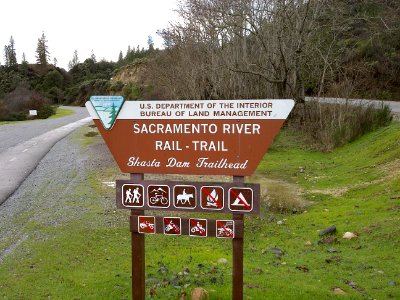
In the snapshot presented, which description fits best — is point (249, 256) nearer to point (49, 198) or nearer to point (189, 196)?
point (189, 196)

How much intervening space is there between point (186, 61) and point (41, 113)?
100 feet

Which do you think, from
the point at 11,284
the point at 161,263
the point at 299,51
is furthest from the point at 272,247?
the point at 299,51

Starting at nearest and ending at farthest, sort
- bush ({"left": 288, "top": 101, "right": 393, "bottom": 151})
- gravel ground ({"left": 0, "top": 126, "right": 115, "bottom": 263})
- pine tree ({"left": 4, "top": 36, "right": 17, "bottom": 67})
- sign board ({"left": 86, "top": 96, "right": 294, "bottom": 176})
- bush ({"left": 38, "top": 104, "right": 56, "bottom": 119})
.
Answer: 1. sign board ({"left": 86, "top": 96, "right": 294, "bottom": 176})
2. gravel ground ({"left": 0, "top": 126, "right": 115, "bottom": 263})
3. bush ({"left": 288, "top": 101, "right": 393, "bottom": 151})
4. bush ({"left": 38, "top": 104, "right": 56, "bottom": 119})
5. pine tree ({"left": 4, "top": 36, "right": 17, "bottom": 67})

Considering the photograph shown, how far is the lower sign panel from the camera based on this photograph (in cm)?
438

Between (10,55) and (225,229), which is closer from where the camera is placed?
(225,229)

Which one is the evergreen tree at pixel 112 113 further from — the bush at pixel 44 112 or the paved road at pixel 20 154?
the bush at pixel 44 112

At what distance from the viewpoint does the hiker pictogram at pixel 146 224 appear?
183 inches

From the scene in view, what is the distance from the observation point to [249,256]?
7.53 metres

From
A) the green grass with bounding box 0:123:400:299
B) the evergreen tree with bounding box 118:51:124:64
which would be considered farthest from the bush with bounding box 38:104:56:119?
the evergreen tree with bounding box 118:51:124:64

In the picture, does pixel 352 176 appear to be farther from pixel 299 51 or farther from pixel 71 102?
pixel 71 102

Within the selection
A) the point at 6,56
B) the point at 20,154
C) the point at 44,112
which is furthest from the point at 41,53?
the point at 20,154

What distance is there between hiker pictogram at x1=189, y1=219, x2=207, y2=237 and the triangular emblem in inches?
51.2

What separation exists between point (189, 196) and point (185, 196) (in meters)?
0.04

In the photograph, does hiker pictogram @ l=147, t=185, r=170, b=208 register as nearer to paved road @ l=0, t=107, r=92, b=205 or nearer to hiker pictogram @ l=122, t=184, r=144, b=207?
hiker pictogram @ l=122, t=184, r=144, b=207
